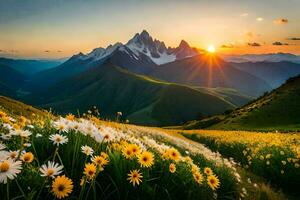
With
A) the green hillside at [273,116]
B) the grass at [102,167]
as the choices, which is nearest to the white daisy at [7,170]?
the grass at [102,167]

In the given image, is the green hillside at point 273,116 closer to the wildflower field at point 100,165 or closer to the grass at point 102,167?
the grass at point 102,167

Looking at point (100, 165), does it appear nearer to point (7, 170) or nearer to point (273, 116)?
point (7, 170)

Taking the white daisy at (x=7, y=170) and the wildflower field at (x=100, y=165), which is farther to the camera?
the wildflower field at (x=100, y=165)

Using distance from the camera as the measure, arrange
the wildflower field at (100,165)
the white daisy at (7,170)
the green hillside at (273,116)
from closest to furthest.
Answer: the white daisy at (7,170) < the wildflower field at (100,165) < the green hillside at (273,116)

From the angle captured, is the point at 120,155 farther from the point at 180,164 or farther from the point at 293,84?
the point at 293,84

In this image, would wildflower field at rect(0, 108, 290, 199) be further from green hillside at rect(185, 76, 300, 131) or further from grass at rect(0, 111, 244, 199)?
green hillside at rect(185, 76, 300, 131)

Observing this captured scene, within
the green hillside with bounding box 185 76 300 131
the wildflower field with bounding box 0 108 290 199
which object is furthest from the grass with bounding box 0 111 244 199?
the green hillside with bounding box 185 76 300 131

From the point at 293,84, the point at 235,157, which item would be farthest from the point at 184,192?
the point at 293,84

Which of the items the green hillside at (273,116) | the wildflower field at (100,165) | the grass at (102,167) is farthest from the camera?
the green hillside at (273,116)

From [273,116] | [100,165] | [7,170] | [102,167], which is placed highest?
[7,170]

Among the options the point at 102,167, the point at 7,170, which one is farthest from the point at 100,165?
the point at 7,170

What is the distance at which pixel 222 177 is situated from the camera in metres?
9.57

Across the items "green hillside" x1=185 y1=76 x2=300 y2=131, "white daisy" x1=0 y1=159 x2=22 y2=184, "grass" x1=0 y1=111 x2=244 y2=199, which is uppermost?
"white daisy" x1=0 y1=159 x2=22 y2=184

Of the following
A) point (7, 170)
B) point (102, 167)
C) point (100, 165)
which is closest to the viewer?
point (7, 170)
